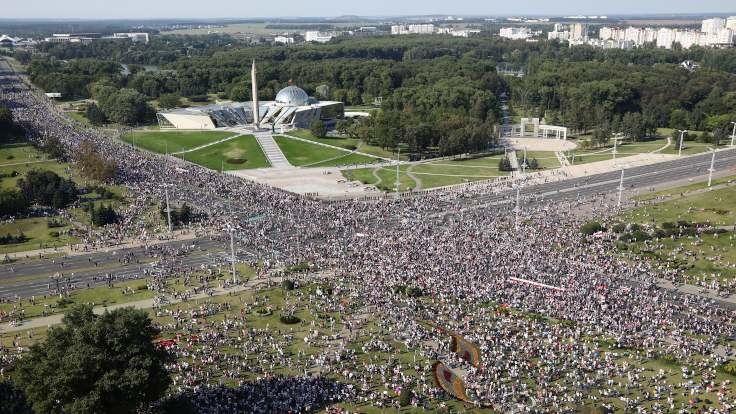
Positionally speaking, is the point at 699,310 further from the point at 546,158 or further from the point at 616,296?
the point at 546,158

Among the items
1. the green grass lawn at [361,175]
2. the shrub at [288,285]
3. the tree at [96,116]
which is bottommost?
the shrub at [288,285]

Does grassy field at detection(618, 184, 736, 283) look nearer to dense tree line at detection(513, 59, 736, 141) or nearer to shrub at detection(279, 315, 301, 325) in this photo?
shrub at detection(279, 315, 301, 325)

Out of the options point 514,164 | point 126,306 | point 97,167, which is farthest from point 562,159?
point 126,306

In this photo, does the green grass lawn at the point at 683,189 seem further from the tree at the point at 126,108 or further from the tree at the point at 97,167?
the tree at the point at 126,108

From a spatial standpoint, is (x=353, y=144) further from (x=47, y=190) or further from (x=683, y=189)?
(x=683, y=189)

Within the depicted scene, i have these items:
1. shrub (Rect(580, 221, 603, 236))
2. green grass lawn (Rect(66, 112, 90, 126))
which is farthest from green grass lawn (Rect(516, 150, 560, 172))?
green grass lawn (Rect(66, 112, 90, 126))

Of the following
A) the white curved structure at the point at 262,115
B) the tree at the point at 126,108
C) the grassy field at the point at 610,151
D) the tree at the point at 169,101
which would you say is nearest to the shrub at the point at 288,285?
the grassy field at the point at 610,151
